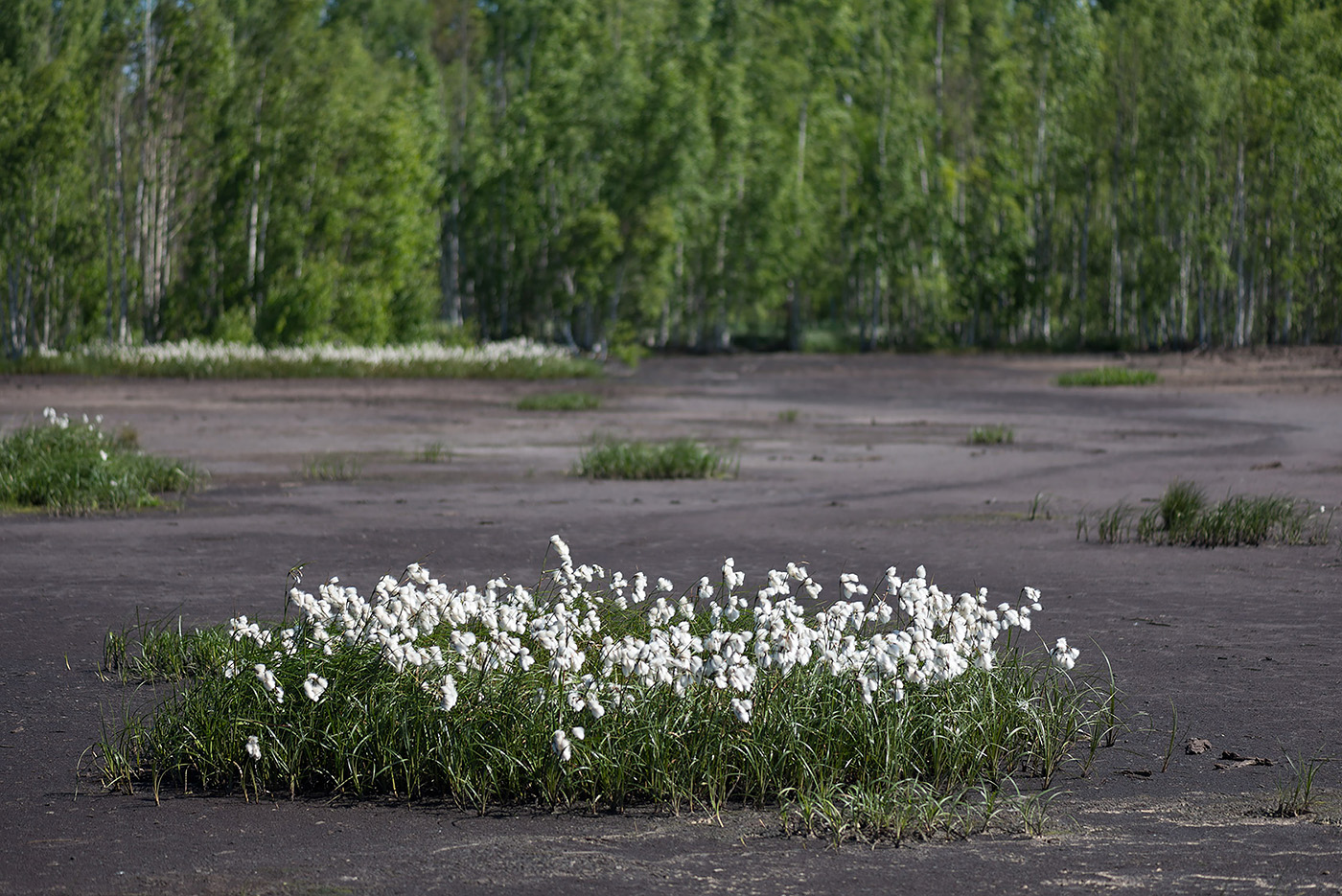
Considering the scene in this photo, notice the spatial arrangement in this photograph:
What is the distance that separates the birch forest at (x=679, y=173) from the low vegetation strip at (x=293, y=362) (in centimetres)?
379

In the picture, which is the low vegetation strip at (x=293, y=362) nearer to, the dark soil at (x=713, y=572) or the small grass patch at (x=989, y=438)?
the dark soil at (x=713, y=572)

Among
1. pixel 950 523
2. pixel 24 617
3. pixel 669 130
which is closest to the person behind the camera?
pixel 24 617

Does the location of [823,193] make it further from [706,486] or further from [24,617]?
[24,617]

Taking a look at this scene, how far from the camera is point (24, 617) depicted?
29.7 ft

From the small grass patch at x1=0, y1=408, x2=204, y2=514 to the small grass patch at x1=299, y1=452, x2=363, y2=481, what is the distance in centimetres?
136

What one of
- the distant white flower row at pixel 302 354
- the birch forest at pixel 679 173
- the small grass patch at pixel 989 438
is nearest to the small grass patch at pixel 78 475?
the small grass patch at pixel 989 438

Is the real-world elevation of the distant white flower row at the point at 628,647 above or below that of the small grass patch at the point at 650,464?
above

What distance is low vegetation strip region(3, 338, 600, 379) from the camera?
37.2m

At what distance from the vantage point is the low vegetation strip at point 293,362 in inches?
1463

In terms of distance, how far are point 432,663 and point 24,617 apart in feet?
14.4

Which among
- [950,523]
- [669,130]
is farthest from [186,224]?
[950,523]

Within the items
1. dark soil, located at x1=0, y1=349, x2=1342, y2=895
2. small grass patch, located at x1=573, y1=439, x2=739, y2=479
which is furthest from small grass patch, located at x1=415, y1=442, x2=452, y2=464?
small grass patch, located at x1=573, y1=439, x2=739, y2=479

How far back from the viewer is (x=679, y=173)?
5394cm

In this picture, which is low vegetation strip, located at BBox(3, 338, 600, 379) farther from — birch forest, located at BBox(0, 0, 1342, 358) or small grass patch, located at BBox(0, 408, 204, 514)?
small grass patch, located at BBox(0, 408, 204, 514)
